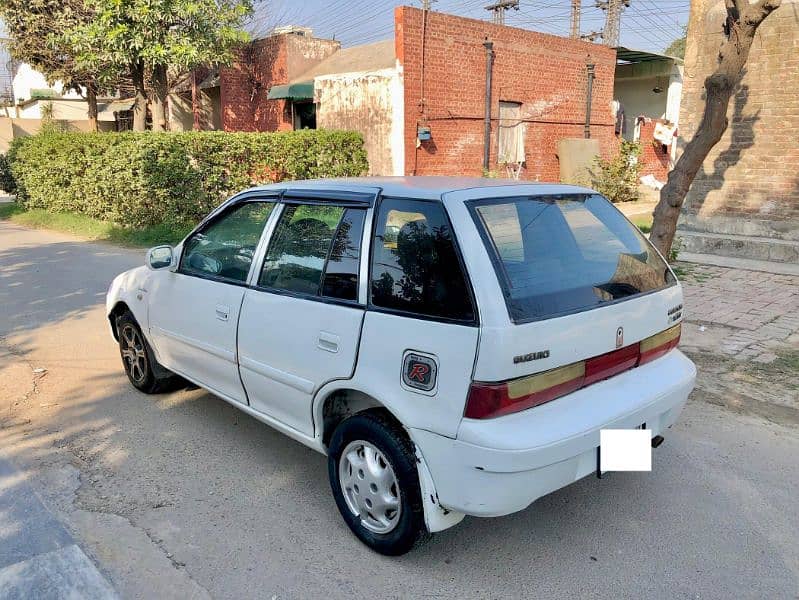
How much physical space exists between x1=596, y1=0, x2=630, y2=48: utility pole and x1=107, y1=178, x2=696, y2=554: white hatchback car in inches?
1220

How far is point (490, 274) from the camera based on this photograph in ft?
8.79

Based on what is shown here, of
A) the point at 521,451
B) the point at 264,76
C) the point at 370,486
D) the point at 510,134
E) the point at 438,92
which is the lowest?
the point at 370,486

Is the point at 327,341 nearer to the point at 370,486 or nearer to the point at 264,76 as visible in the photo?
the point at 370,486

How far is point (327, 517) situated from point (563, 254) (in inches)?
70.8

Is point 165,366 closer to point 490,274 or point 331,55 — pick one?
point 490,274

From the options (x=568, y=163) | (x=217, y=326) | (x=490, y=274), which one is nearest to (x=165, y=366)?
(x=217, y=326)

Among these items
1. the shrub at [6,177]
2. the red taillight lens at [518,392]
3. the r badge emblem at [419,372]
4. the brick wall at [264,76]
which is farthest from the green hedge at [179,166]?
the red taillight lens at [518,392]

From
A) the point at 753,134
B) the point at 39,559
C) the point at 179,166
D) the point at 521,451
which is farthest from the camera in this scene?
the point at 179,166

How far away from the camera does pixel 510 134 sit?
17188 millimetres

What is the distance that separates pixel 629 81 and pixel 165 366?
24.1 metres

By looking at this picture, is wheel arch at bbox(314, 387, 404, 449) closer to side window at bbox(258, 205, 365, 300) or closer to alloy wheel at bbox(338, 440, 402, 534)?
alloy wheel at bbox(338, 440, 402, 534)

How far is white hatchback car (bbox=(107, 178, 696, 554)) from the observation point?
8.54 feet

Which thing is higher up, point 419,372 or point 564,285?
point 564,285

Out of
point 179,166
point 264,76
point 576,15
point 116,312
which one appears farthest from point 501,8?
point 116,312
